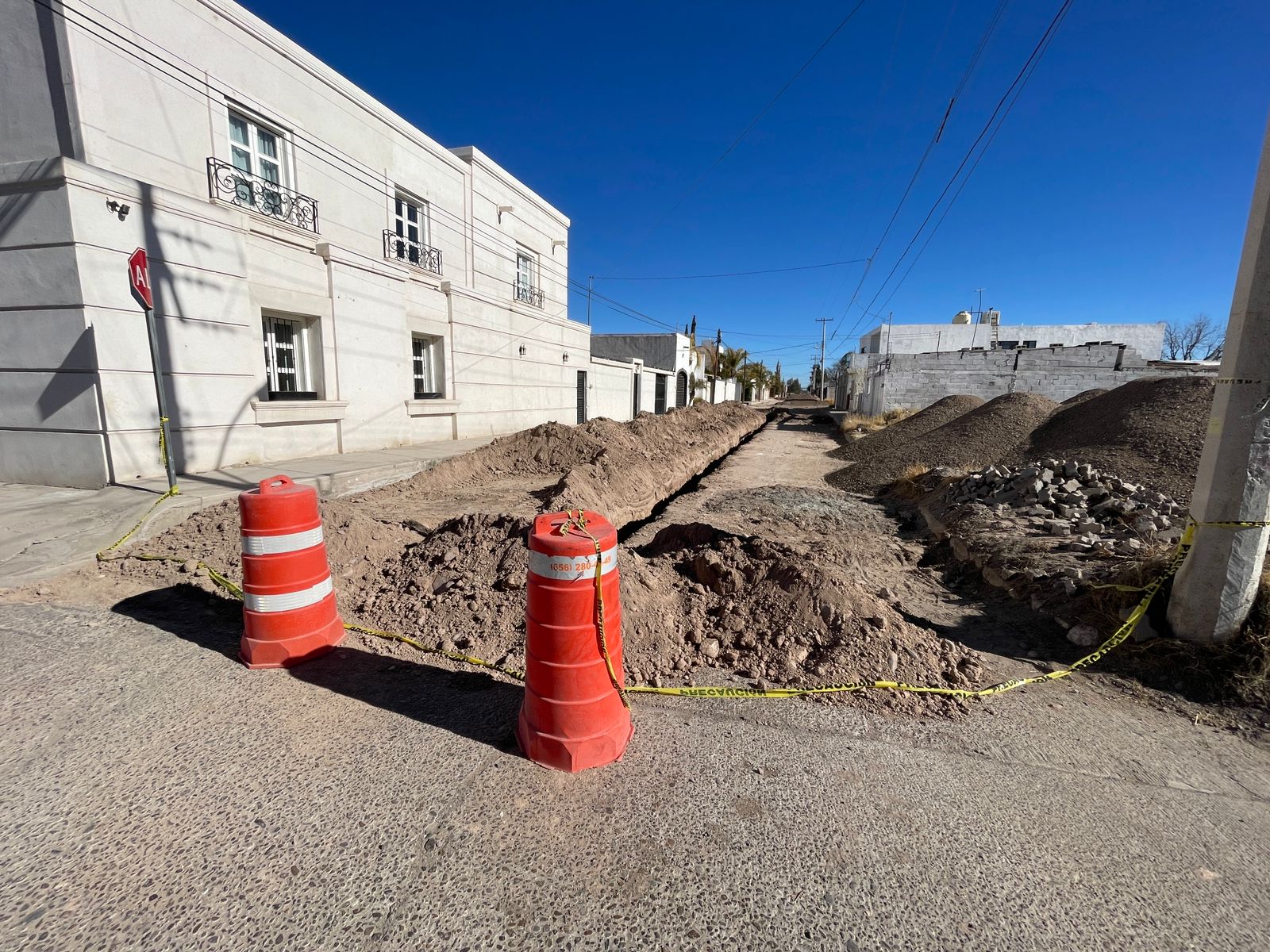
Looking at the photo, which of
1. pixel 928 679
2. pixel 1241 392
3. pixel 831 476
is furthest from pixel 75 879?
pixel 831 476

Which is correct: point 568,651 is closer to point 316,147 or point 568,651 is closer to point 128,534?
point 128,534

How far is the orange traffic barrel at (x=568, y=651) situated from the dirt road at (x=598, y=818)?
129 mm

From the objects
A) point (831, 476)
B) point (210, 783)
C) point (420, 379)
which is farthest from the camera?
point (420, 379)

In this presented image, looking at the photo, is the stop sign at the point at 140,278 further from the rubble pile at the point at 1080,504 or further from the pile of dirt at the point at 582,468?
the rubble pile at the point at 1080,504

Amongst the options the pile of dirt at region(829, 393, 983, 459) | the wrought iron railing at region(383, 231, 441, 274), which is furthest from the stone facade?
the wrought iron railing at region(383, 231, 441, 274)

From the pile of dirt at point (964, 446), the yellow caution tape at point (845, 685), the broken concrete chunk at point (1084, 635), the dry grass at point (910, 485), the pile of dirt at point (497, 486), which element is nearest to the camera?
the yellow caution tape at point (845, 685)

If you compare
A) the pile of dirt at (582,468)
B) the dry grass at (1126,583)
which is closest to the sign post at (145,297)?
the pile of dirt at (582,468)

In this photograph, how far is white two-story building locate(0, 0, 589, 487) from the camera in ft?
21.4

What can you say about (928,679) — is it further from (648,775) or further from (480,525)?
(480,525)

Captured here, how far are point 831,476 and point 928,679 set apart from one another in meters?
9.57

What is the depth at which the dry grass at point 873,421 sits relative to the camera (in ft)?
71.0

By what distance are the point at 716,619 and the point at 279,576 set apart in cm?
285

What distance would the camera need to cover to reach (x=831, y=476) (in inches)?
491

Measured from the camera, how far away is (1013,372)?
930 inches
